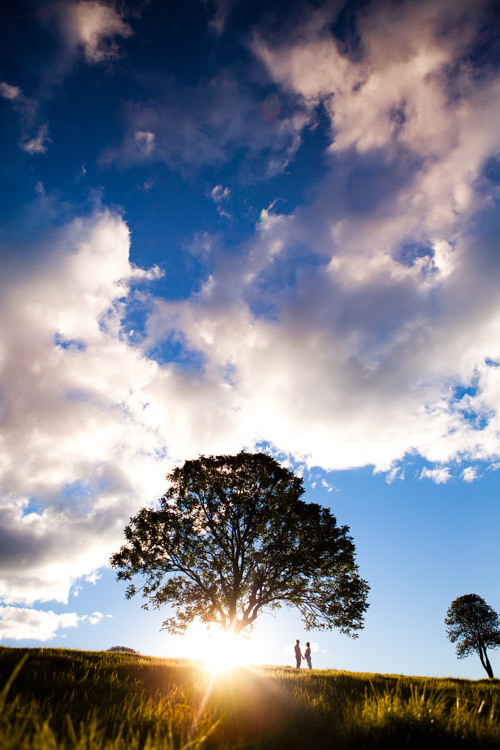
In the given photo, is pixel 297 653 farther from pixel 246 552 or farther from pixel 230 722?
pixel 230 722

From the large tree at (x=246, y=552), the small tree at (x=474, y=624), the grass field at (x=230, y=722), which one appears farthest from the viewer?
the small tree at (x=474, y=624)

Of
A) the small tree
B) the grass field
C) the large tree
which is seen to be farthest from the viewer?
the small tree

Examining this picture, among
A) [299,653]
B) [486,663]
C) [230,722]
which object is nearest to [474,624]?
[486,663]

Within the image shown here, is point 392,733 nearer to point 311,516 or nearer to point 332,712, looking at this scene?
point 332,712

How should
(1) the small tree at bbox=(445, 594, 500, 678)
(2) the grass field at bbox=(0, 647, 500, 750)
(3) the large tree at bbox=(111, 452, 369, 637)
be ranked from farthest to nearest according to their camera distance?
(1) the small tree at bbox=(445, 594, 500, 678) < (3) the large tree at bbox=(111, 452, 369, 637) < (2) the grass field at bbox=(0, 647, 500, 750)

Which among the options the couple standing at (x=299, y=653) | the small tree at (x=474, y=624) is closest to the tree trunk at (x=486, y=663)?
the small tree at (x=474, y=624)

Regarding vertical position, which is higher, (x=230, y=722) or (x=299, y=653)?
(x=230, y=722)

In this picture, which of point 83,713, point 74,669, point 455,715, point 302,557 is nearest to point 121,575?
point 302,557

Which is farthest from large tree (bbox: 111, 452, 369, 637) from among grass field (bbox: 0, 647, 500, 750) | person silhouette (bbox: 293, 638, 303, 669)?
grass field (bbox: 0, 647, 500, 750)

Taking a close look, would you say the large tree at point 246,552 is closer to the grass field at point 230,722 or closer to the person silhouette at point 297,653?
the person silhouette at point 297,653

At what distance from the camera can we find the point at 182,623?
23328 millimetres

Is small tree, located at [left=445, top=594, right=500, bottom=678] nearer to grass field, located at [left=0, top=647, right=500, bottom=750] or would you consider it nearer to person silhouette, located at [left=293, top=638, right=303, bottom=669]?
person silhouette, located at [left=293, top=638, right=303, bottom=669]

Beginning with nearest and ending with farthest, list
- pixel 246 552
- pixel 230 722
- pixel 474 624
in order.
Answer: pixel 230 722, pixel 246 552, pixel 474 624

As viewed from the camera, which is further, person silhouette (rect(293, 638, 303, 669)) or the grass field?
person silhouette (rect(293, 638, 303, 669))
